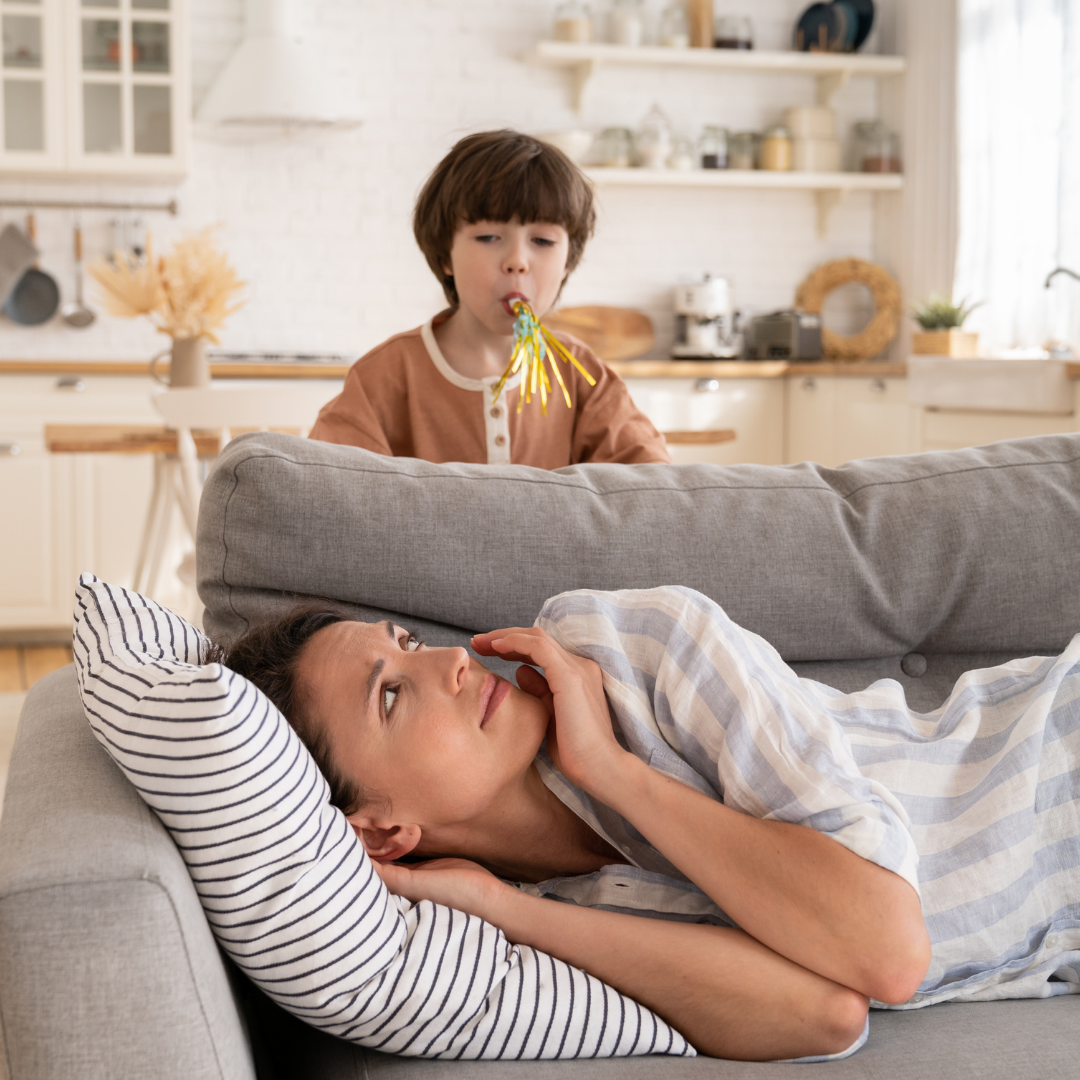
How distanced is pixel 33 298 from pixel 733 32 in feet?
10.5

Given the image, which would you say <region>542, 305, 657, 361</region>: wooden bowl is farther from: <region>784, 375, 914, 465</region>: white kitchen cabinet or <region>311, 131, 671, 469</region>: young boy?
<region>311, 131, 671, 469</region>: young boy

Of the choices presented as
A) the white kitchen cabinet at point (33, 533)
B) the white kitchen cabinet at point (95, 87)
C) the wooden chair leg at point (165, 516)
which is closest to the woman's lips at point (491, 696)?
the wooden chair leg at point (165, 516)

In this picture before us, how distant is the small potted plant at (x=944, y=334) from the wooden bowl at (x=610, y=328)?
4.24 feet

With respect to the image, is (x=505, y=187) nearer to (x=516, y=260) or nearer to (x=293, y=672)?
(x=516, y=260)

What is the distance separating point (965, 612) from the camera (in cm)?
141

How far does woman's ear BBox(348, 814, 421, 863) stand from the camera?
1.06 m

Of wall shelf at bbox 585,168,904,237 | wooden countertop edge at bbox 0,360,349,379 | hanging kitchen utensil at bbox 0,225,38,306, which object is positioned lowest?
wooden countertop edge at bbox 0,360,349,379

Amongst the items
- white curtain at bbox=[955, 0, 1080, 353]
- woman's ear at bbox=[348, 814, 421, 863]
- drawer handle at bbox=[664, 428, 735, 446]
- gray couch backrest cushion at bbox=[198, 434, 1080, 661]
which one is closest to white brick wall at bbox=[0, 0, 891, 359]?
white curtain at bbox=[955, 0, 1080, 353]

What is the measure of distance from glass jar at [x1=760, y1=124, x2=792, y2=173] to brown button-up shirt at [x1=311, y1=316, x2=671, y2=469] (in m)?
3.62

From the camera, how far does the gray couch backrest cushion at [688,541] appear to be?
4.17 ft

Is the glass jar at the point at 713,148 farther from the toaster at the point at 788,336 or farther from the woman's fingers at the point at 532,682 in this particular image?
the woman's fingers at the point at 532,682

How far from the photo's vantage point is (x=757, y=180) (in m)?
5.22

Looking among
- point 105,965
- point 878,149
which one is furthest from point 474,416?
point 878,149

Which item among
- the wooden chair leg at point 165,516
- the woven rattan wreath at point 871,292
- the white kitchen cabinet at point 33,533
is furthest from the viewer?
the woven rattan wreath at point 871,292
